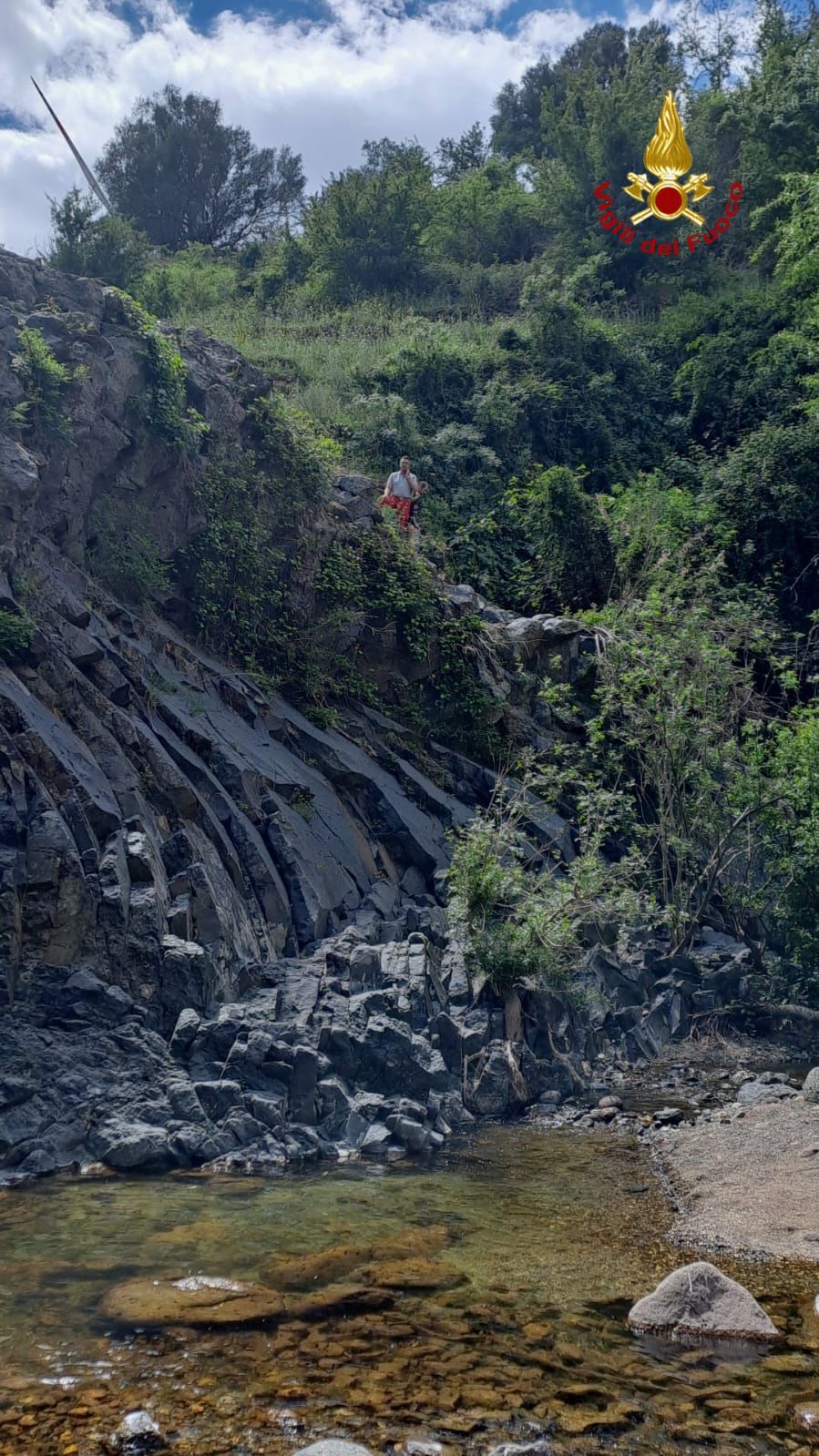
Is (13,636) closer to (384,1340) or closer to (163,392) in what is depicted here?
(163,392)

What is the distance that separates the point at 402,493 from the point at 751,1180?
559 inches

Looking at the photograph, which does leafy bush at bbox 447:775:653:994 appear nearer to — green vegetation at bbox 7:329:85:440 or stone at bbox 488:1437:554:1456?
stone at bbox 488:1437:554:1456

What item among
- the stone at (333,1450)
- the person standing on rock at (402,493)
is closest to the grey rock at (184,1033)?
the stone at (333,1450)

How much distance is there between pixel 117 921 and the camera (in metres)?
9.46

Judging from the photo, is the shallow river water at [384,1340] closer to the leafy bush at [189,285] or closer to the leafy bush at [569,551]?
the leafy bush at [569,551]

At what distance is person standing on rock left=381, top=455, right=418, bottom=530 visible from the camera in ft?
64.8

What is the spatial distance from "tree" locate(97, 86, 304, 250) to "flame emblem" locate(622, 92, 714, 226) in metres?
16.4

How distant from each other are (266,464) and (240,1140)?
35.8 feet

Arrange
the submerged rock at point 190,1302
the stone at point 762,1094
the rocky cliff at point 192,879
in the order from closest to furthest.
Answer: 1. the submerged rock at point 190,1302
2. the rocky cliff at point 192,879
3. the stone at point 762,1094

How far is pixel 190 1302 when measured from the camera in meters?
5.63

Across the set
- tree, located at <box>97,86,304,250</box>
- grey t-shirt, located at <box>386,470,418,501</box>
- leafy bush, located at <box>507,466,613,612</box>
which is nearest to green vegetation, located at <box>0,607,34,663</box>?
grey t-shirt, located at <box>386,470,418,501</box>

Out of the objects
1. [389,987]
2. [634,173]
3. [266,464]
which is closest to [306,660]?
[266,464]

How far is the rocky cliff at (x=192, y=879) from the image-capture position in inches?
337

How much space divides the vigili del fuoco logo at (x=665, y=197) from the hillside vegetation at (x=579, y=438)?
39cm
